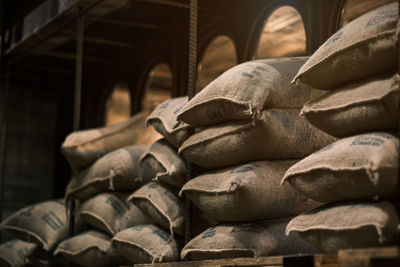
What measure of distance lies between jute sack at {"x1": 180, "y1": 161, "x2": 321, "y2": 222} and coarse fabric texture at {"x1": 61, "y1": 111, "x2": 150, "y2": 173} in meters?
1.74

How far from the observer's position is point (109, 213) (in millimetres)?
4562

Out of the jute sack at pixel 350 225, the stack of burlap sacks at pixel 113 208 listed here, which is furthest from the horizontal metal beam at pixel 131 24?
the jute sack at pixel 350 225

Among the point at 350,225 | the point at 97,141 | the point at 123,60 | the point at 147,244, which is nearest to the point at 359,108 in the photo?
the point at 350,225

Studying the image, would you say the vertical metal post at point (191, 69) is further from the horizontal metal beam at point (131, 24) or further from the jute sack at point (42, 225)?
the horizontal metal beam at point (131, 24)

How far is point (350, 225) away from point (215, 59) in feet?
12.5

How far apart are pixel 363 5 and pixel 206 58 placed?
1.90 meters

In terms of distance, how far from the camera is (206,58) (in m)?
5.88

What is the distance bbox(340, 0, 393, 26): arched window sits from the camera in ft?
13.7

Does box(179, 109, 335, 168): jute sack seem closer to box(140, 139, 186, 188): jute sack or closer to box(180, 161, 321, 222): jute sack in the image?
box(180, 161, 321, 222): jute sack

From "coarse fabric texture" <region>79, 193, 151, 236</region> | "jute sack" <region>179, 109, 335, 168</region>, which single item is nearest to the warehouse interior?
"jute sack" <region>179, 109, 335, 168</region>

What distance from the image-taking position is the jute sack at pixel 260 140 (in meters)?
3.12

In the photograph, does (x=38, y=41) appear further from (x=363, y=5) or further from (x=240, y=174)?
(x=240, y=174)

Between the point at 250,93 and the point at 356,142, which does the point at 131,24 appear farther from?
the point at 356,142

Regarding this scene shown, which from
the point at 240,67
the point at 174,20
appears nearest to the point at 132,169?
the point at 240,67
